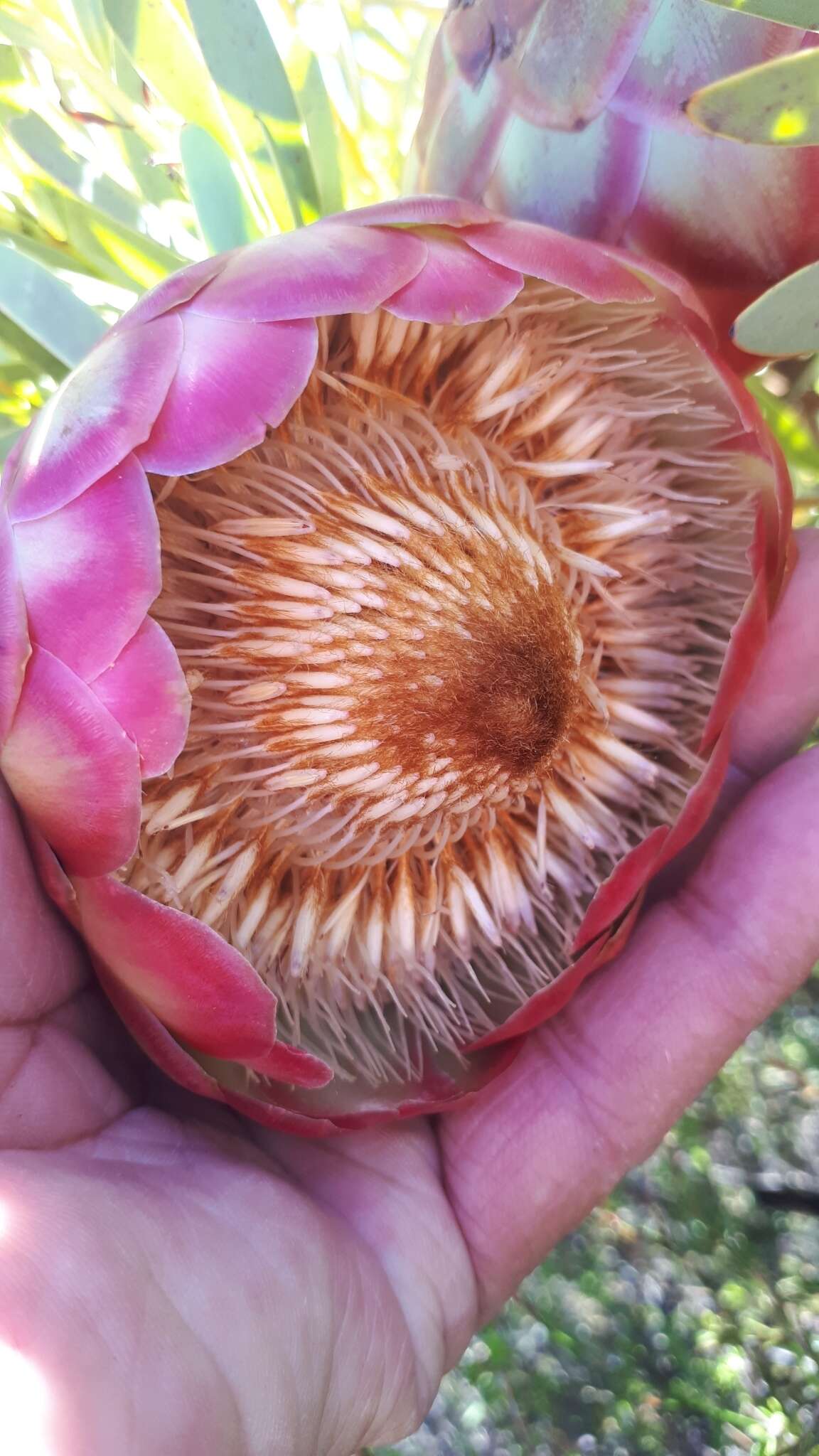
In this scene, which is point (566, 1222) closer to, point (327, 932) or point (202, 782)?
point (327, 932)

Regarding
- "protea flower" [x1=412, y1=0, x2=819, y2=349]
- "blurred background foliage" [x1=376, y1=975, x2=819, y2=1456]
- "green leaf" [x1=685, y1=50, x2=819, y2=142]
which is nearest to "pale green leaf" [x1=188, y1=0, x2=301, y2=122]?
"protea flower" [x1=412, y1=0, x2=819, y2=349]

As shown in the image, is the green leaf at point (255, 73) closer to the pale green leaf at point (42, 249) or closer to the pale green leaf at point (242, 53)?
the pale green leaf at point (242, 53)

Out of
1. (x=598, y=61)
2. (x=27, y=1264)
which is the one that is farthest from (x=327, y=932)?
(x=598, y=61)

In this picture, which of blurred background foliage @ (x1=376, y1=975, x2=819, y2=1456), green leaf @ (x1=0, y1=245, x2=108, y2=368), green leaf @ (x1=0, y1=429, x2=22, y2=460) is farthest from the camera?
blurred background foliage @ (x1=376, y1=975, x2=819, y2=1456)

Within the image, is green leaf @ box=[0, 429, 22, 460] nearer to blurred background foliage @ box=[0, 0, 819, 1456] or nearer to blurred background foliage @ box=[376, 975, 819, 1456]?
blurred background foliage @ box=[0, 0, 819, 1456]

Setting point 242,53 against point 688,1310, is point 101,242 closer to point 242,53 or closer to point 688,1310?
point 242,53

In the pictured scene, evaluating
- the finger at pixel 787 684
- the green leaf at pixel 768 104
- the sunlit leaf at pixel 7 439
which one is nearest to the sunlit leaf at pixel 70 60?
the sunlit leaf at pixel 7 439

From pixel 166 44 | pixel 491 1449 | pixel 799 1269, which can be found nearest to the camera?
pixel 166 44
